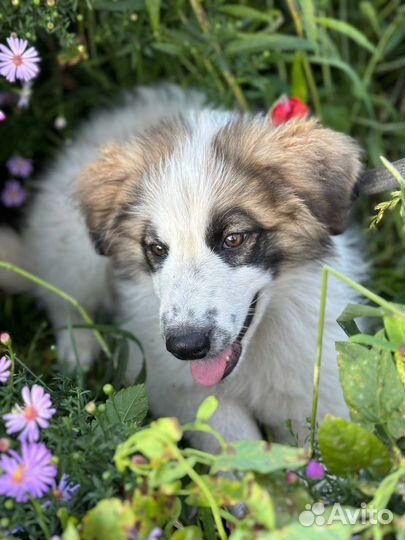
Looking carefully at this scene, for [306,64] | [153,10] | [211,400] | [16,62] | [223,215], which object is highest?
[153,10]

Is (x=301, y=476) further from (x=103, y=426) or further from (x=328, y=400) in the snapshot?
(x=328, y=400)

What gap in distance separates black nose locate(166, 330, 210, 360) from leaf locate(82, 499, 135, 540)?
0.75 meters

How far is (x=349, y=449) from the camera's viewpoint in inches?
89.3

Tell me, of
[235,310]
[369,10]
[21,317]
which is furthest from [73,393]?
[369,10]

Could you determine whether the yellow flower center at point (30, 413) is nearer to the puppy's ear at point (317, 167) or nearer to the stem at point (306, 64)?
the puppy's ear at point (317, 167)

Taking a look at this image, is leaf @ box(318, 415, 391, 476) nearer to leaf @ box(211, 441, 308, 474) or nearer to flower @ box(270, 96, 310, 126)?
leaf @ box(211, 441, 308, 474)

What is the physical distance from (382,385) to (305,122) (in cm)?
115

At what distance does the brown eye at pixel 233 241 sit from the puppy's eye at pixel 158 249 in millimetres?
215

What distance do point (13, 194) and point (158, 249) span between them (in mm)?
1891

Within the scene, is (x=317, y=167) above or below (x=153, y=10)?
below

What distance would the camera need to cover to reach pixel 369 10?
435 centimetres

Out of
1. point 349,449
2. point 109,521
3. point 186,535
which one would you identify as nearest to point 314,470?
point 349,449

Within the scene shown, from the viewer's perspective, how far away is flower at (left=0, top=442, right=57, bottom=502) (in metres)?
2.07

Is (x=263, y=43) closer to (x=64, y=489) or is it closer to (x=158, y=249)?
(x=158, y=249)
